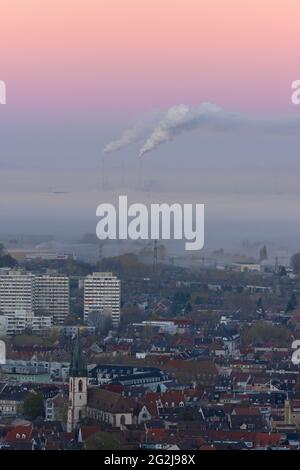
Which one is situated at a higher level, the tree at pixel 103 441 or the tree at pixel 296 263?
the tree at pixel 296 263

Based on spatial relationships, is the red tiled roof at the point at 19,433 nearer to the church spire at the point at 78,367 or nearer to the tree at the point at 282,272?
the church spire at the point at 78,367

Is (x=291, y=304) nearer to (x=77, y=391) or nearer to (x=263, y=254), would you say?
(x=263, y=254)

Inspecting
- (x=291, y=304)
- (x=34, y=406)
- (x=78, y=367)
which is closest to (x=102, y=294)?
(x=291, y=304)

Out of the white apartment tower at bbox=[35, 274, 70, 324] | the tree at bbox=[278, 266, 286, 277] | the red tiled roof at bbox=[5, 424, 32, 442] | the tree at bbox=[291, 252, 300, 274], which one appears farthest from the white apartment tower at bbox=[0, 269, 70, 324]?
the red tiled roof at bbox=[5, 424, 32, 442]

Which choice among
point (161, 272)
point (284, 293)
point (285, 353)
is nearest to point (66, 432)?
point (285, 353)

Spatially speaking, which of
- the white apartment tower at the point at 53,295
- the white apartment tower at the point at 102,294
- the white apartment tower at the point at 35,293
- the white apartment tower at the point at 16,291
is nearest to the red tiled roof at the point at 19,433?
the white apartment tower at the point at 102,294
